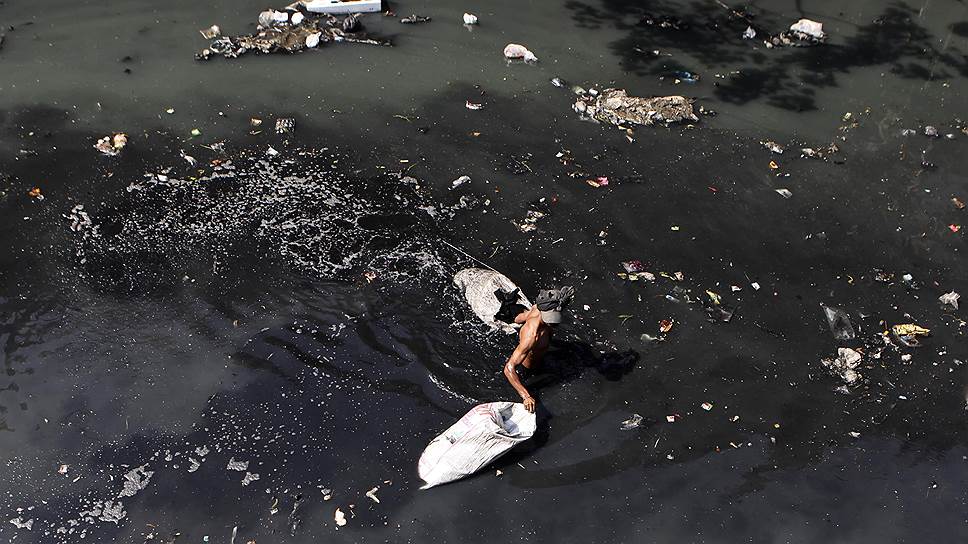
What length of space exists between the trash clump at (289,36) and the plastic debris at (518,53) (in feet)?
5.21

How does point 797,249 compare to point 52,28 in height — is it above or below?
below

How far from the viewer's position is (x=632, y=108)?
1001cm

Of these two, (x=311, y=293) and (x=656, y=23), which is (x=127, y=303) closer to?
(x=311, y=293)

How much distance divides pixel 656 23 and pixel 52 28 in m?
8.11

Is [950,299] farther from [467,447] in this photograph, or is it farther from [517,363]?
[467,447]

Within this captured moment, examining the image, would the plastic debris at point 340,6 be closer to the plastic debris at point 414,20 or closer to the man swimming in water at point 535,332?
the plastic debris at point 414,20

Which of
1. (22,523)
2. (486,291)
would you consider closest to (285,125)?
(486,291)

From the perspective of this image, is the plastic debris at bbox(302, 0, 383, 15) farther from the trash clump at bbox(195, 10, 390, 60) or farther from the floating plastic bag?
the floating plastic bag

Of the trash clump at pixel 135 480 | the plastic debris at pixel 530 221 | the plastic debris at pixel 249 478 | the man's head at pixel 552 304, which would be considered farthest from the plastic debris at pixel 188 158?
the man's head at pixel 552 304

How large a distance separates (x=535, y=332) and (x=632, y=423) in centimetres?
121

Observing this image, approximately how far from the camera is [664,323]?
767cm

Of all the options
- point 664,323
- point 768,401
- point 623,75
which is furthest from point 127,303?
point 623,75

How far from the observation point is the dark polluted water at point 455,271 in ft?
20.9

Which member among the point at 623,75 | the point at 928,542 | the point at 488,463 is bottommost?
the point at 928,542
